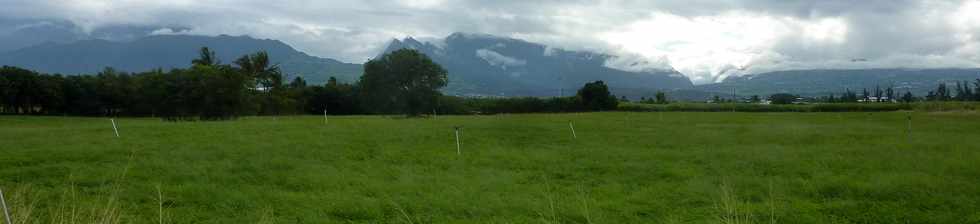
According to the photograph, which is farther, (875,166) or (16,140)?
(16,140)

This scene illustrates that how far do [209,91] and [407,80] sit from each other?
20.0 metres

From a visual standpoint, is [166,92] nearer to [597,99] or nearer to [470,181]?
[470,181]

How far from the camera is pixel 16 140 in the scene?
66.5ft

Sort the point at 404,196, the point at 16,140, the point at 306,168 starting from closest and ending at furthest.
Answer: the point at 404,196, the point at 306,168, the point at 16,140

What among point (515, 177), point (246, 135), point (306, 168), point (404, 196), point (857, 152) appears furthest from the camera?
point (246, 135)

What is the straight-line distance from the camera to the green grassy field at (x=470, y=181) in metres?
9.16

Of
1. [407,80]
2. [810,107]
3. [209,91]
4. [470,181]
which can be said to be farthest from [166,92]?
[810,107]

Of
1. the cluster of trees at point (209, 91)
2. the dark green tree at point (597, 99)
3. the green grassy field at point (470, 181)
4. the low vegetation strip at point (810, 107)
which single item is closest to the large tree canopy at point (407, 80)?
the cluster of trees at point (209, 91)

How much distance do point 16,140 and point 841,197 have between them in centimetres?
2309

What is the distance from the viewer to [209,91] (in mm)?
53062

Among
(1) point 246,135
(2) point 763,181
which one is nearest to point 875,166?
(2) point 763,181

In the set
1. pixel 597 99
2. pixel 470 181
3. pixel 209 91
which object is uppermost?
pixel 209 91

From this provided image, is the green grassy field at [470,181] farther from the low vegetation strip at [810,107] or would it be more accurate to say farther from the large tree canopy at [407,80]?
the low vegetation strip at [810,107]

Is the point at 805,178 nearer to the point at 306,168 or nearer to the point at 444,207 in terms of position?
the point at 444,207
